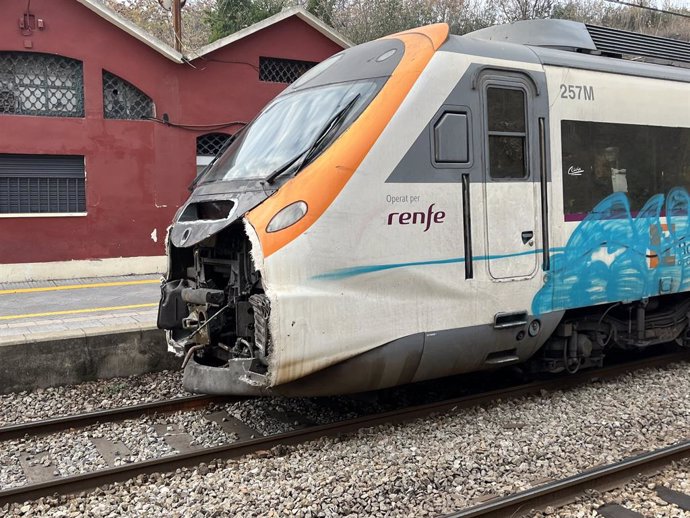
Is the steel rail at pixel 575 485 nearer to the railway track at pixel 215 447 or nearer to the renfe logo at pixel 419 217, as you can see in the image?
the railway track at pixel 215 447

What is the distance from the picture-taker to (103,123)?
1406cm

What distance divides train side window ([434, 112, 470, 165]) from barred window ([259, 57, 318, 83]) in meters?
10.8

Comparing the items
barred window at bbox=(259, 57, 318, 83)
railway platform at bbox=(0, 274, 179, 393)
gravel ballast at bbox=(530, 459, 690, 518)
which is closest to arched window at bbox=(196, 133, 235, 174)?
barred window at bbox=(259, 57, 318, 83)

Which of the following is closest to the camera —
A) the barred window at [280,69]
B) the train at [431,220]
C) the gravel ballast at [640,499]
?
the gravel ballast at [640,499]

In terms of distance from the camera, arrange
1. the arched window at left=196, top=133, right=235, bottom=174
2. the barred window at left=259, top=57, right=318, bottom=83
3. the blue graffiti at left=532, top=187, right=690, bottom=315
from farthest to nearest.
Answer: the barred window at left=259, top=57, right=318, bottom=83
the arched window at left=196, top=133, right=235, bottom=174
the blue graffiti at left=532, top=187, right=690, bottom=315

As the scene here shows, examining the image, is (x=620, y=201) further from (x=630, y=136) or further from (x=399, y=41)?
(x=399, y=41)

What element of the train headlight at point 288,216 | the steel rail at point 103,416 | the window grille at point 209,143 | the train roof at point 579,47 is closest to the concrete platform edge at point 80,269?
the window grille at point 209,143

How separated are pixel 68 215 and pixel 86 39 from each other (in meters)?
3.43

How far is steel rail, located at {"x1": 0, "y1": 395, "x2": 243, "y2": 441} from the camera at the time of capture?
5.97 meters

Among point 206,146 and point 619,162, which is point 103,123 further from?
point 619,162

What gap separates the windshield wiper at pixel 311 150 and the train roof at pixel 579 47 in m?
1.11

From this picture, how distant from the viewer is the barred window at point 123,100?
46.6 feet

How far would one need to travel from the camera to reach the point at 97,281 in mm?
13531

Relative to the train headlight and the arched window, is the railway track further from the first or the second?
the arched window
